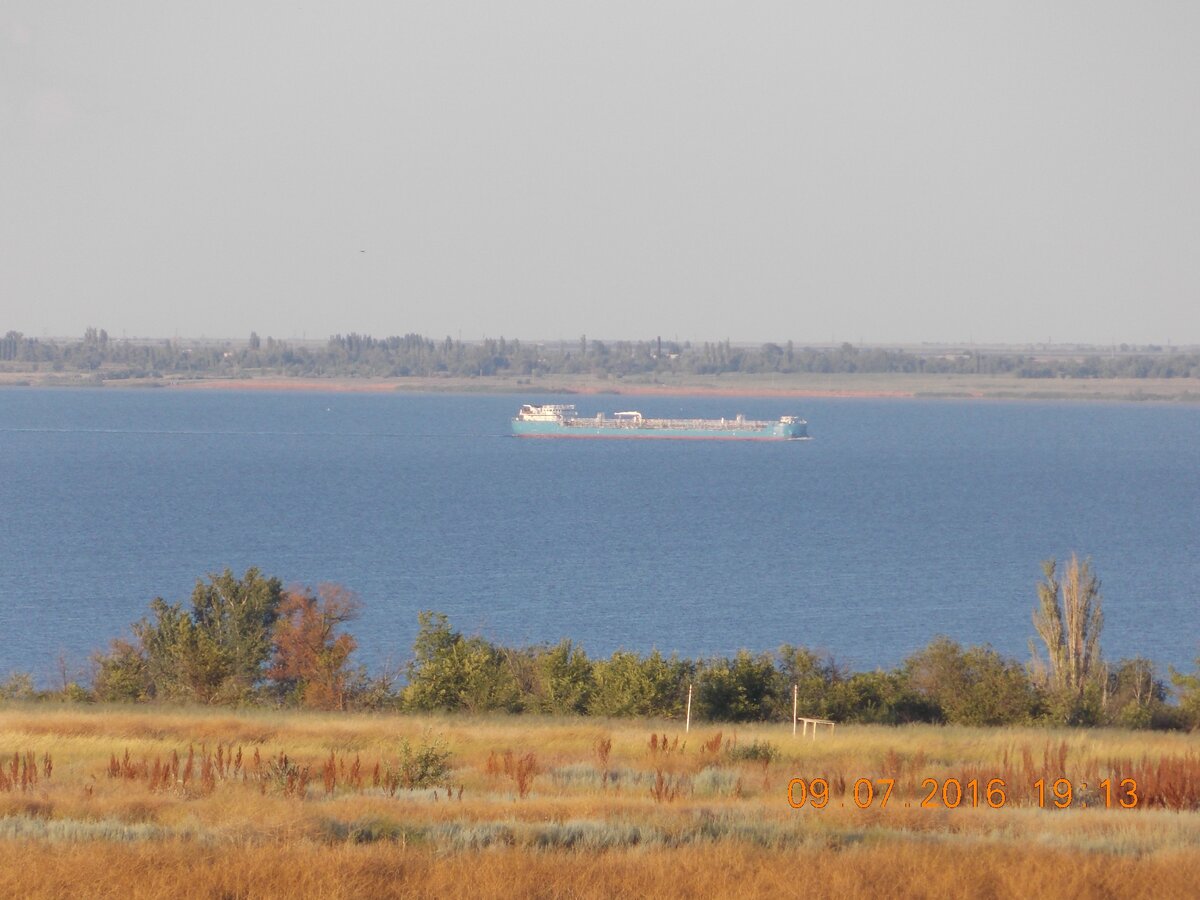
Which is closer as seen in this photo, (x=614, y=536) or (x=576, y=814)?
(x=576, y=814)

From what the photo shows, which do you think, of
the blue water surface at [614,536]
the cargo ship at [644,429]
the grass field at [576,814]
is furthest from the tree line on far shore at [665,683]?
the cargo ship at [644,429]

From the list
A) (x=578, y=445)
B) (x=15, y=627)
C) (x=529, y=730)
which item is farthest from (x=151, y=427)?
(x=529, y=730)

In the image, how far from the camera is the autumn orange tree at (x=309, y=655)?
2380cm

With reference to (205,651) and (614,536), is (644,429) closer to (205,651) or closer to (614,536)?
(614,536)

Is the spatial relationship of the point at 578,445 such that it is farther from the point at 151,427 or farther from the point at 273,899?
the point at 273,899

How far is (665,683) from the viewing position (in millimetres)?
21562

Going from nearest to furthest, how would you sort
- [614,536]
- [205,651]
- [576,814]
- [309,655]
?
1. [576,814]
2. [205,651]
3. [309,655]
4. [614,536]

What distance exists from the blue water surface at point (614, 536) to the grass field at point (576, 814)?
1925 cm

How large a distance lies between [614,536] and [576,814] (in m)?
54.5

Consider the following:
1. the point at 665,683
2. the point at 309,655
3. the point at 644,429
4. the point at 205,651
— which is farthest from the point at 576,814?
the point at 644,429

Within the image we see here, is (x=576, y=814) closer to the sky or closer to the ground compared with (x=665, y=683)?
closer to the sky

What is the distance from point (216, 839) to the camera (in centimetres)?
980

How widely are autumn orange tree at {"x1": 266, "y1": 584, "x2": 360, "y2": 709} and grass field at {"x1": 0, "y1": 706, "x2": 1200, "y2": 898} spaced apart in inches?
235

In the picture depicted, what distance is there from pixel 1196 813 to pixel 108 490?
79575 mm
